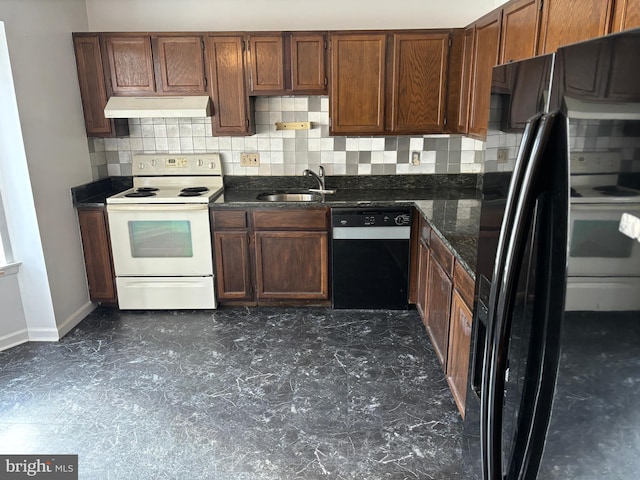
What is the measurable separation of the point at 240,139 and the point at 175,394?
213cm

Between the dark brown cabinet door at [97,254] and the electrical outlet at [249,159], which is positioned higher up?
the electrical outlet at [249,159]

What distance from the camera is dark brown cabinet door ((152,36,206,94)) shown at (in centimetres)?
338

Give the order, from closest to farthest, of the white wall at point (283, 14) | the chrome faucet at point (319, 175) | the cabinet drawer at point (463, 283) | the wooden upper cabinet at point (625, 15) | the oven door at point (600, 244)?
the oven door at point (600, 244), the wooden upper cabinet at point (625, 15), the cabinet drawer at point (463, 283), the white wall at point (283, 14), the chrome faucet at point (319, 175)

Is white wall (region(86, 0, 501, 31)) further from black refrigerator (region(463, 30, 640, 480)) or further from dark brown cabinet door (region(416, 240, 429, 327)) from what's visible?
black refrigerator (region(463, 30, 640, 480))

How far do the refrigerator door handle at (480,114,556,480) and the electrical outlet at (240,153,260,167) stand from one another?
3.21 meters

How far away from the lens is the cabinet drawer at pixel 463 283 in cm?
204

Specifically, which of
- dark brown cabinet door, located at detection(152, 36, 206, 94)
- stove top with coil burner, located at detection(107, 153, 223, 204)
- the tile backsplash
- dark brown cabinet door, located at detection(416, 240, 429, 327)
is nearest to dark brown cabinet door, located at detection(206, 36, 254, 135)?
dark brown cabinet door, located at detection(152, 36, 206, 94)

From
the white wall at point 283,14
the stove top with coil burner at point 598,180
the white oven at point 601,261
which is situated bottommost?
the white oven at point 601,261

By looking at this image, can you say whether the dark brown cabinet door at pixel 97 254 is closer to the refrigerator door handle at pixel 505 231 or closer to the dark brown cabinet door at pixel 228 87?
the dark brown cabinet door at pixel 228 87

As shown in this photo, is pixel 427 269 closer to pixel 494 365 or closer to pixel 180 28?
pixel 494 365

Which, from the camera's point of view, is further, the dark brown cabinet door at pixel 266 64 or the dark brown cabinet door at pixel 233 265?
the dark brown cabinet door at pixel 233 265

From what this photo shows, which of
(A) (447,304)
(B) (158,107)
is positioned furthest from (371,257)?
(B) (158,107)

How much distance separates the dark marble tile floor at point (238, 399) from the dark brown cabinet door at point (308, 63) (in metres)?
1.73

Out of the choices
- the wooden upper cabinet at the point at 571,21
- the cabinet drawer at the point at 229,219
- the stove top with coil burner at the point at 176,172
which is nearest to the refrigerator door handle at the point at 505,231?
the wooden upper cabinet at the point at 571,21
